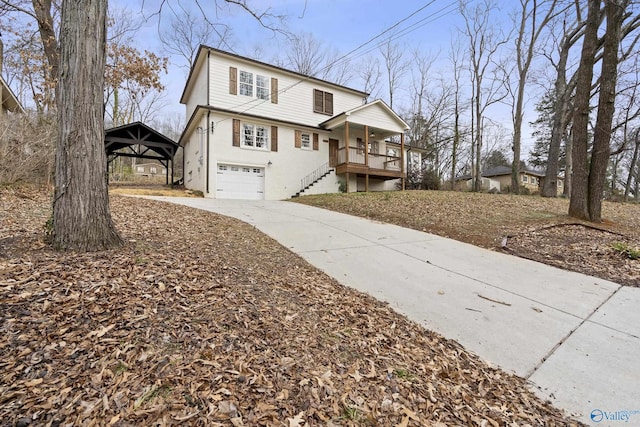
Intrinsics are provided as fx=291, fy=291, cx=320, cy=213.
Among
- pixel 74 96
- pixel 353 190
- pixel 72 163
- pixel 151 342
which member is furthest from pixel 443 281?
pixel 353 190

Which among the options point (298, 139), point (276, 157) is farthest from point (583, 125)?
point (276, 157)

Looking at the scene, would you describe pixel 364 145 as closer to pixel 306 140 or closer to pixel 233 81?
pixel 306 140

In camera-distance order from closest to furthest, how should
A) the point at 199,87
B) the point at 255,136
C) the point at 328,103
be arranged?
the point at 255,136
the point at 199,87
the point at 328,103

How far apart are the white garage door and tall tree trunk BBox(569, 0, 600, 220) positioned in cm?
1181

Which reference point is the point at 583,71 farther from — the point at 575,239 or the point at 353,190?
the point at 353,190

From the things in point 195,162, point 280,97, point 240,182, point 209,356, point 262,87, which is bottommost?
point 209,356

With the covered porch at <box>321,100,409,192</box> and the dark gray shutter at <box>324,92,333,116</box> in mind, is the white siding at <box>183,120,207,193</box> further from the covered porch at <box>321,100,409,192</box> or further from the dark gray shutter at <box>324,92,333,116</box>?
the dark gray shutter at <box>324,92,333,116</box>

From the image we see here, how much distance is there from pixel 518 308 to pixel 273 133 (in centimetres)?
1316

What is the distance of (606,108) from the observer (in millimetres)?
7871

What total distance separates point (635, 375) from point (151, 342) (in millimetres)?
3720

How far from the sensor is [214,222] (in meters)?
6.50

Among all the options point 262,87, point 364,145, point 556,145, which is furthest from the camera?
point 364,145

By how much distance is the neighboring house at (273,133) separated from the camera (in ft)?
43.7

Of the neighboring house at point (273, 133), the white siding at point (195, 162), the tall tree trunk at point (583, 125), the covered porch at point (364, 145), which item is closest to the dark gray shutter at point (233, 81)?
the neighboring house at point (273, 133)
